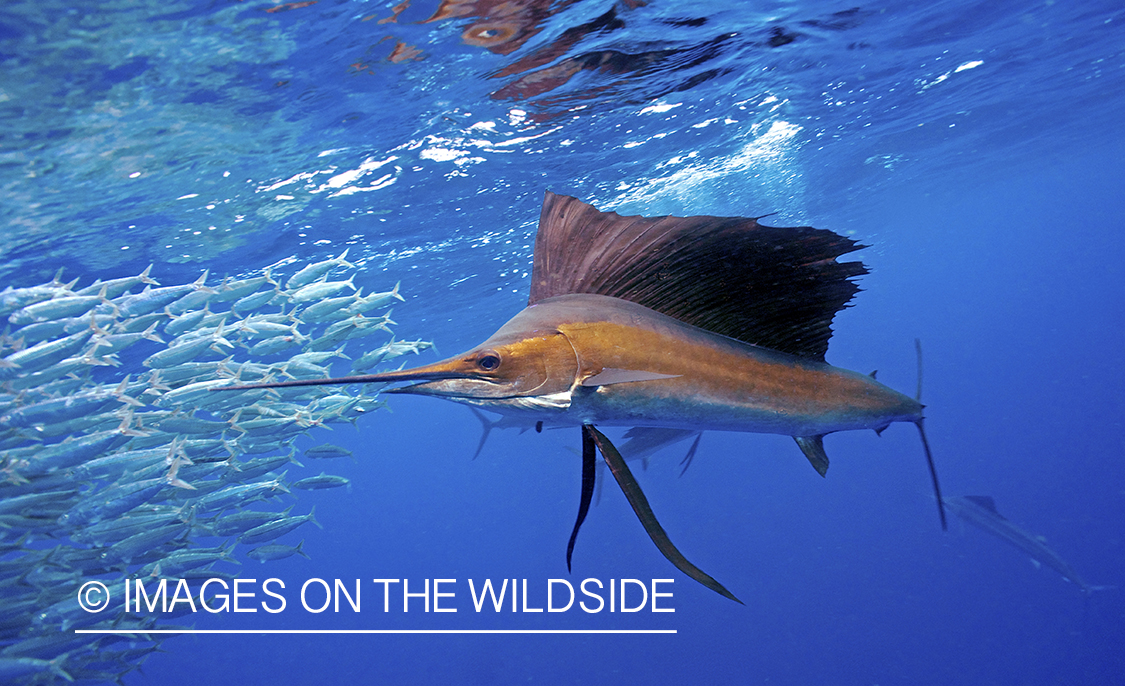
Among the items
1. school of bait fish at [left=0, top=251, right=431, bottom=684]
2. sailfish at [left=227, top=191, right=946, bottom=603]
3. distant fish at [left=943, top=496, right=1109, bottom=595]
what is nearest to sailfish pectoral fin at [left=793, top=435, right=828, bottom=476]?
→ sailfish at [left=227, top=191, right=946, bottom=603]

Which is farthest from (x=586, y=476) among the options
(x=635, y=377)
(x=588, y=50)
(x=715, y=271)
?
(x=588, y=50)

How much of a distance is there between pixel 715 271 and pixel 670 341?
0.26m

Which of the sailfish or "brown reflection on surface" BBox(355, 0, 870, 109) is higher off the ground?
"brown reflection on surface" BBox(355, 0, 870, 109)

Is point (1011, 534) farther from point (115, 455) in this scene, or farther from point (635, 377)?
point (115, 455)

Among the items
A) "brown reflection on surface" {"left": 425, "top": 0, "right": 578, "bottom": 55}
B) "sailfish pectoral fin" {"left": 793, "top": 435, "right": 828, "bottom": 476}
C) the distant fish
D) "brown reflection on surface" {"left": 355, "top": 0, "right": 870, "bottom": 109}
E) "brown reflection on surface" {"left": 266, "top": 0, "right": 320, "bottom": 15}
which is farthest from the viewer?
the distant fish

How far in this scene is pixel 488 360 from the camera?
122cm

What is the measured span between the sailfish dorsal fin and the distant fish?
11.5m

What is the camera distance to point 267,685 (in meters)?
33.2

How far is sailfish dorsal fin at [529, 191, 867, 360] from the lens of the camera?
4.71 ft

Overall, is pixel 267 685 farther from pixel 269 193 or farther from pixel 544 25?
pixel 544 25

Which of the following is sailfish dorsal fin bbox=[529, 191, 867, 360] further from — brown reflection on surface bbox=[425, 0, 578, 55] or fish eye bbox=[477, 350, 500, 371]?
brown reflection on surface bbox=[425, 0, 578, 55]

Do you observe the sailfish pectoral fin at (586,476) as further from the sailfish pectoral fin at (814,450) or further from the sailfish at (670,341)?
the sailfish pectoral fin at (814,450)

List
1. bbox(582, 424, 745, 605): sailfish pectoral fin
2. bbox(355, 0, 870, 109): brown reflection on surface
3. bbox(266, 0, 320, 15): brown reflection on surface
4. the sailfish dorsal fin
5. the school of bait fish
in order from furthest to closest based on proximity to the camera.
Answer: bbox(355, 0, 870, 109): brown reflection on surface
the school of bait fish
bbox(266, 0, 320, 15): brown reflection on surface
the sailfish dorsal fin
bbox(582, 424, 745, 605): sailfish pectoral fin

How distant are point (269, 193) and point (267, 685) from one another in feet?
118
